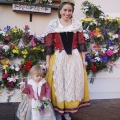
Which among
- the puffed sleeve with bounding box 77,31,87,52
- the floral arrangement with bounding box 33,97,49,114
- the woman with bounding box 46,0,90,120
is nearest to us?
the floral arrangement with bounding box 33,97,49,114

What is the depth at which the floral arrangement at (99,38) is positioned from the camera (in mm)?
4281

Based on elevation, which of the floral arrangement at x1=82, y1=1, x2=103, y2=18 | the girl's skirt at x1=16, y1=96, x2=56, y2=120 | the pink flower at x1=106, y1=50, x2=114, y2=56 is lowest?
the girl's skirt at x1=16, y1=96, x2=56, y2=120

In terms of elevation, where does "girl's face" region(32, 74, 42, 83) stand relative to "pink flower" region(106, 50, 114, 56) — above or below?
below

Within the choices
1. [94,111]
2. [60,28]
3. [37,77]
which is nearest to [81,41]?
[60,28]

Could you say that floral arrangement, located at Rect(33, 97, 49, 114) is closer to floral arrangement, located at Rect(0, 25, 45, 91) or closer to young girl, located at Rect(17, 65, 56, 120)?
young girl, located at Rect(17, 65, 56, 120)

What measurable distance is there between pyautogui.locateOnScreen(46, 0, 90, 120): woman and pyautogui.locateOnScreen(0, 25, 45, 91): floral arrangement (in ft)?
2.24

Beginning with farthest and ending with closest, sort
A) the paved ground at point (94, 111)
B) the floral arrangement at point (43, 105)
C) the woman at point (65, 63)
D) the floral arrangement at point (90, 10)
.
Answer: the floral arrangement at point (90, 10) → the paved ground at point (94, 111) → the woman at point (65, 63) → the floral arrangement at point (43, 105)

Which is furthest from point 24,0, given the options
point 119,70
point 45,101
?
point 119,70

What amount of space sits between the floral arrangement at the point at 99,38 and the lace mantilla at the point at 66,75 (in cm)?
103

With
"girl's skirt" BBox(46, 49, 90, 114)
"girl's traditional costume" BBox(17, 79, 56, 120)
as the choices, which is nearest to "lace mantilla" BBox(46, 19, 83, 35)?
"girl's skirt" BBox(46, 49, 90, 114)

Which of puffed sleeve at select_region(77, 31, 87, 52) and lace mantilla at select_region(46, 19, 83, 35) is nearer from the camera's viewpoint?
lace mantilla at select_region(46, 19, 83, 35)

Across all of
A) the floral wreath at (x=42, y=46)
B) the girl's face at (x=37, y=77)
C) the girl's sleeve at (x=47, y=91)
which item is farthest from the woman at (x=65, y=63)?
the floral wreath at (x=42, y=46)

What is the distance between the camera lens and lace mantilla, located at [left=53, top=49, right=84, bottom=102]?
3.25 m

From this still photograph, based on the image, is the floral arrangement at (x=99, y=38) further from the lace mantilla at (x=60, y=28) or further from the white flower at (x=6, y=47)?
the white flower at (x=6, y=47)
